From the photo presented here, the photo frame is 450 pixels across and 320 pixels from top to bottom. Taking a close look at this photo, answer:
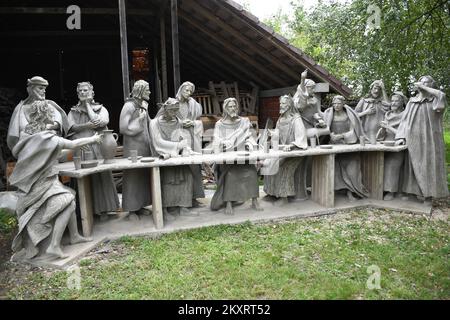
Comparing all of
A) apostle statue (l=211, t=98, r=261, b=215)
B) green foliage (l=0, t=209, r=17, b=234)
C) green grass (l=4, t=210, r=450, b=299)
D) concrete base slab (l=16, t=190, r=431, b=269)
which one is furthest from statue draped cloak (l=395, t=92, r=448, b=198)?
green foliage (l=0, t=209, r=17, b=234)

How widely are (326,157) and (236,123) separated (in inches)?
63.4

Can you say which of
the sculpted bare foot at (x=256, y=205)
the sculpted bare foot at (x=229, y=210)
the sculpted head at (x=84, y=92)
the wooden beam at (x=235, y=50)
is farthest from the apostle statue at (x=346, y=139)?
the wooden beam at (x=235, y=50)

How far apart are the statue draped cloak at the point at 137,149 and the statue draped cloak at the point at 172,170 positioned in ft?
0.66

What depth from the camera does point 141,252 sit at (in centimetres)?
484

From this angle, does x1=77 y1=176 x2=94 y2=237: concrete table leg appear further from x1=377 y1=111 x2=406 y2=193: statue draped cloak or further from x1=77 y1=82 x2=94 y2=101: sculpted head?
x1=377 y1=111 x2=406 y2=193: statue draped cloak

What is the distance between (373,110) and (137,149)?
418 centimetres

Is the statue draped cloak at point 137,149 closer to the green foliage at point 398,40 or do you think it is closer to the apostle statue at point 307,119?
the apostle statue at point 307,119

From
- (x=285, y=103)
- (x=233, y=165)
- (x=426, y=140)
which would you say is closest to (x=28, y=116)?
(x=233, y=165)

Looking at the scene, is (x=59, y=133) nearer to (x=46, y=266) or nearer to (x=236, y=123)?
(x=46, y=266)

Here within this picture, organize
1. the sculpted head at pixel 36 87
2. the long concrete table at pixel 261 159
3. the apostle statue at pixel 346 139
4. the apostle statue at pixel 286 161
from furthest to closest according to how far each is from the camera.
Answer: the apostle statue at pixel 346 139
the apostle statue at pixel 286 161
the long concrete table at pixel 261 159
the sculpted head at pixel 36 87

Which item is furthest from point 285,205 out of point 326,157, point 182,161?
point 182,161

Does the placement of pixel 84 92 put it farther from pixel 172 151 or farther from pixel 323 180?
pixel 323 180

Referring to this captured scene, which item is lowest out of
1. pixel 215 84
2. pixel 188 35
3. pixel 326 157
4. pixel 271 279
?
pixel 271 279

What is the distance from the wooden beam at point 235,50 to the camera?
9.95m
